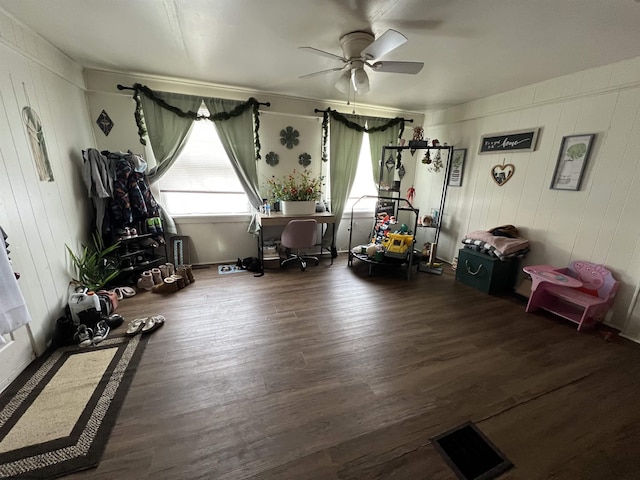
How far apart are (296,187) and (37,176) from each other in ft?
8.67

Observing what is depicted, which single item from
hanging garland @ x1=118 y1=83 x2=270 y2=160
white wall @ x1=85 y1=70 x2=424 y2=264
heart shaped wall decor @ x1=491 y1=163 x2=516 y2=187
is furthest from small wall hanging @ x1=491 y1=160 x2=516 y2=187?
hanging garland @ x1=118 y1=83 x2=270 y2=160

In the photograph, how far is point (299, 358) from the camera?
1957 millimetres

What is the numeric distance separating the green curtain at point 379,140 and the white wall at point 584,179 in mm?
1061

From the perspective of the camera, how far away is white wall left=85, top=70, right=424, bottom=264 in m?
3.04

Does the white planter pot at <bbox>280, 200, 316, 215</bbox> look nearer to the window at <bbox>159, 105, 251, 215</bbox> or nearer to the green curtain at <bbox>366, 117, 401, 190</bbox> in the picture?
the window at <bbox>159, 105, 251, 215</bbox>

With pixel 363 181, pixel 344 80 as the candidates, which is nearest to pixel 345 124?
pixel 363 181

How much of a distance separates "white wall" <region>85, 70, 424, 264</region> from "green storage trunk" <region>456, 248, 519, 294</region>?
2549 millimetres

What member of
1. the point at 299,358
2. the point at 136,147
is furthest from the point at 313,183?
the point at 299,358

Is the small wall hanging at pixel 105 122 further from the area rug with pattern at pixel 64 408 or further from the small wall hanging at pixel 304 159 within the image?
the area rug with pattern at pixel 64 408

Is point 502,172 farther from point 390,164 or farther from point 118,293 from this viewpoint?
point 118,293

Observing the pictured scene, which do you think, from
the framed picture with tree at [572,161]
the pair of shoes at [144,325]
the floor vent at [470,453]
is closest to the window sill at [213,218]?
the pair of shoes at [144,325]

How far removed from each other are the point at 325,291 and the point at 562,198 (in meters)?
2.73

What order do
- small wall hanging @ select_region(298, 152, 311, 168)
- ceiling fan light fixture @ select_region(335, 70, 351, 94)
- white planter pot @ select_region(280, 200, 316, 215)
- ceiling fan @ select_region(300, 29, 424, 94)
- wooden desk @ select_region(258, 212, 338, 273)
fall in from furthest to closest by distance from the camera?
small wall hanging @ select_region(298, 152, 311, 168) → white planter pot @ select_region(280, 200, 316, 215) → wooden desk @ select_region(258, 212, 338, 273) → ceiling fan light fixture @ select_region(335, 70, 351, 94) → ceiling fan @ select_region(300, 29, 424, 94)

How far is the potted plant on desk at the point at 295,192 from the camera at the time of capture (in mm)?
3713
